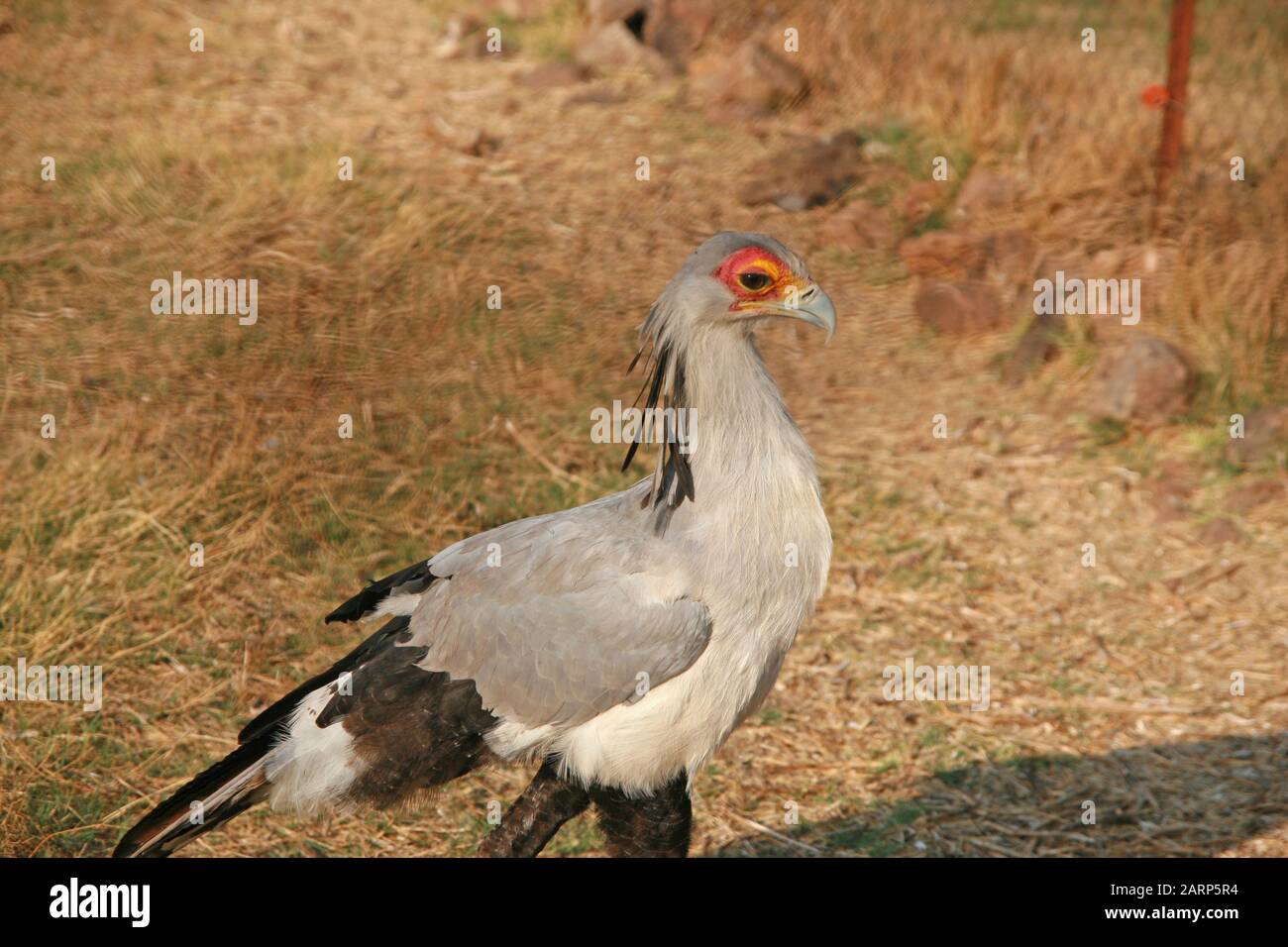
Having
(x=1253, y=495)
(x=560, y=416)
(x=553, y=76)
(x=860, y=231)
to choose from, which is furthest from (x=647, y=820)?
(x=553, y=76)

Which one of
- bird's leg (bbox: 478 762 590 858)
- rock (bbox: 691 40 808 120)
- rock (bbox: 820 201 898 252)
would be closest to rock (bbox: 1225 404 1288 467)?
rock (bbox: 820 201 898 252)

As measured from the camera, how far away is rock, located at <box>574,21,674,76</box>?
9.84m

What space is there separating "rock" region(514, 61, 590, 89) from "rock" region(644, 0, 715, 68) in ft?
2.26

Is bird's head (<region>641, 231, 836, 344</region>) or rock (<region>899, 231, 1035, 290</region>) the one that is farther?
rock (<region>899, 231, 1035, 290</region>)

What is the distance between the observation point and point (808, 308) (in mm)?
3799

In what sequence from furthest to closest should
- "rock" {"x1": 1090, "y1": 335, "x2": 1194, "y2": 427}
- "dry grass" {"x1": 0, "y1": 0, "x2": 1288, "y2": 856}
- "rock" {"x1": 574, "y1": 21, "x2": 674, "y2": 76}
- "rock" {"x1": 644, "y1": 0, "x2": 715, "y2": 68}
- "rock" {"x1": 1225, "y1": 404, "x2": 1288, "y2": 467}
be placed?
1. "rock" {"x1": 644, "y1": 0, "x2": 715, "y2": 68}
2. "rock" {"x1": 574, "y1": 21, "x2": 674, "y2": 76}
3. "rock" {"x1": 1090, "y1": 335, "x2": 1194, "y2": 427}
4. "rock" {"x1": 1225, "y1": 404, "x2": 1288, "y2": 467}
5. "dry grass" {"x1": 0, "y1": 0, "x2": 1288, "y2": 856}

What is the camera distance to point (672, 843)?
3.98 m

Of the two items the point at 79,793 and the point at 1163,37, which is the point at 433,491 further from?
the point at 1163,37

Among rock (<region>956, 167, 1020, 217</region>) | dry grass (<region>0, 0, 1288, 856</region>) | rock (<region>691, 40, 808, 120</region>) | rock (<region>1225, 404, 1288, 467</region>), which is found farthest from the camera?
rock (<region>691, 40, 808, 120</region>)

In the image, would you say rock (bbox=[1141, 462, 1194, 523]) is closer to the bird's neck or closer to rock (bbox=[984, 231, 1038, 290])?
rock (bbox=[984, 231, 1038, 290])

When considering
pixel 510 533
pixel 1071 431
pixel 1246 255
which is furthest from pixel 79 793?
pixel 1246 255

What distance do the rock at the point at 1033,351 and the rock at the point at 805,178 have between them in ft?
6.03

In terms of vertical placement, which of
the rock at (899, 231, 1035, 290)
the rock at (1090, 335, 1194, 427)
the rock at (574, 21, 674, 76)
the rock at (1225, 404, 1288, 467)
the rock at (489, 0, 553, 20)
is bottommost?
the rock at (1225, 404, 1288, 467)

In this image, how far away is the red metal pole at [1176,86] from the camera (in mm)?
7344
